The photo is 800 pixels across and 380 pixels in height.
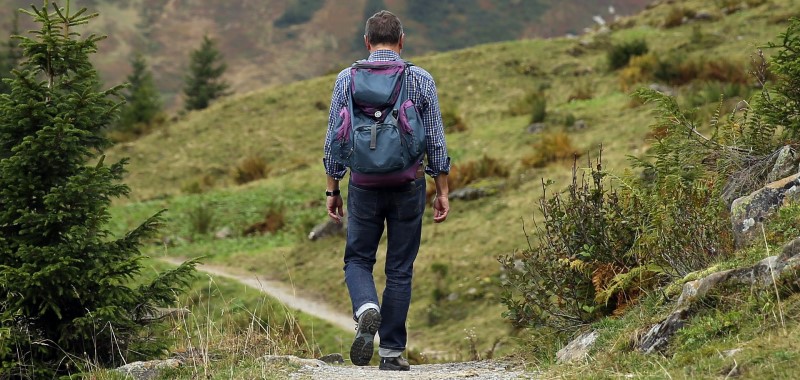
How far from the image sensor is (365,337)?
584 centimetres

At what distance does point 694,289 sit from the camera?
5.15 meters

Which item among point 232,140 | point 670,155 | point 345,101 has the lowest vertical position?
point 232,140

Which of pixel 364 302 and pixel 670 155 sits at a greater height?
pixel 670 155

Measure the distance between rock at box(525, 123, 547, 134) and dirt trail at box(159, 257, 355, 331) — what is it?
269 inches

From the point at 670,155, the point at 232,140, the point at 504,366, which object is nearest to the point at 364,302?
the point at 504,366

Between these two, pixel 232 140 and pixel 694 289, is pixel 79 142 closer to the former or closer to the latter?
pixel 694 289

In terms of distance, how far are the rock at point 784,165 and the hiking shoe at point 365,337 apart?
8.77 ft

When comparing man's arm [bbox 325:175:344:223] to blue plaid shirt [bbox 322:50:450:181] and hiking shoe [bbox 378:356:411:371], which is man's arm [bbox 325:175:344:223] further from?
hiking shoe [bbox 378:356:411:371]

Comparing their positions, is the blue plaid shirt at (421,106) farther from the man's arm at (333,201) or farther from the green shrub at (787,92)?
the green shrub at (787,92)

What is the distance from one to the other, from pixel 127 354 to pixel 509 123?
1625cm

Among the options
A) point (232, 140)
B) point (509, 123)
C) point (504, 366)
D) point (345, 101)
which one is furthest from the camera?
point (232, 140)

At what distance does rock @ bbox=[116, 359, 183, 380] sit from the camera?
5.84 metres

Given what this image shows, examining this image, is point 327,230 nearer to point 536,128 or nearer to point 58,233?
point 536,128

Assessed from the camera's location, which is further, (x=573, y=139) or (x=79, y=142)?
(x=573, y=139)
